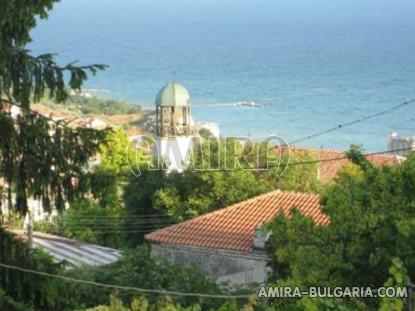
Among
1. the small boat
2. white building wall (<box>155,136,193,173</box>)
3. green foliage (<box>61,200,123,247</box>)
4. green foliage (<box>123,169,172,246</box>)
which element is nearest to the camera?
green foliage (<box>123,169,172,246</box>)

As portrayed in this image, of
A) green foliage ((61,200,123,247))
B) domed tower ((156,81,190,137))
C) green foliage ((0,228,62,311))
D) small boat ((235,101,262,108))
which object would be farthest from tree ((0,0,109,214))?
small boat ((235,101,262,108))

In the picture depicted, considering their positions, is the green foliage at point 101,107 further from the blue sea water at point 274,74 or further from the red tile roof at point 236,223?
the red tile roof at point 236,223

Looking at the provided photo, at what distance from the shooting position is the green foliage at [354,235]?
33.3ft

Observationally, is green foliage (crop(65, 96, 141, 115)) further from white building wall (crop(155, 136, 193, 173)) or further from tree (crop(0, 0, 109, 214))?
tree (crop(0, 0, 109, 214))

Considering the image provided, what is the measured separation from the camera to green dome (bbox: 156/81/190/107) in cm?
3105

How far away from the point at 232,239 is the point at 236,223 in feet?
2.61

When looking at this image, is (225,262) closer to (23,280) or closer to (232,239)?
(232,239)

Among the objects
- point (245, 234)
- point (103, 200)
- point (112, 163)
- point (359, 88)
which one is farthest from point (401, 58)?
point (103, 200)

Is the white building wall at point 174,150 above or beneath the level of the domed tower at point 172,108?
beneath

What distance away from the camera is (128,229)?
25.7 meters

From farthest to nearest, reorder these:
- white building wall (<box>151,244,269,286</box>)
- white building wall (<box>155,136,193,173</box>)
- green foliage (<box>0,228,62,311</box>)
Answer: white building wall (<box>155,136,193,173</box>) < white building wall (<box>151,244,269,286</box>) < green foliage (<box>0,228,62,311</box>)

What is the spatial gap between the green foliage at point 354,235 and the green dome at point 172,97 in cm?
1964

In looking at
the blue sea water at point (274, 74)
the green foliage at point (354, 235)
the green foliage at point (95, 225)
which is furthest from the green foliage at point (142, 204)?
the blue sea water at point (274, 74)

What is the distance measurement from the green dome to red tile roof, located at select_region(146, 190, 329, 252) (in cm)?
1265
